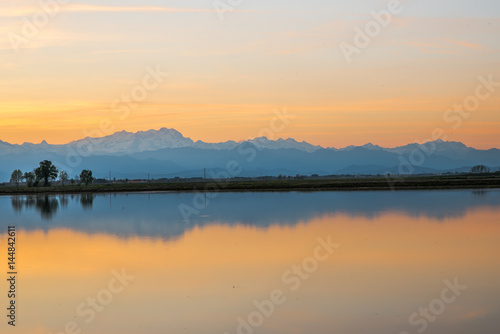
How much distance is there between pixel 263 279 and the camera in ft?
52.5

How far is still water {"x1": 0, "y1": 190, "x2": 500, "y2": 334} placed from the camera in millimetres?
12094

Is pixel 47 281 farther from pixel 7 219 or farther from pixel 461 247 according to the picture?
pixel 7 219

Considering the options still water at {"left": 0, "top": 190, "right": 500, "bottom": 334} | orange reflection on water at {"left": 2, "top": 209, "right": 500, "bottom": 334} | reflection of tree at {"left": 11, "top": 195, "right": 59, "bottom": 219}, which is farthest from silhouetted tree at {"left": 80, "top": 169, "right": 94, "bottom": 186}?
orange reflection on water at {"left": 2, "top": 209, "right": 500, "bottom": 334}

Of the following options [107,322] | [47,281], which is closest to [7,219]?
[47,281]

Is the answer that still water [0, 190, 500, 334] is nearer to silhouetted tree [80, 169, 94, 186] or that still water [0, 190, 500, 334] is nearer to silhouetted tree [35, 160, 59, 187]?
silhouetted tree [35, 160, 59, 187]

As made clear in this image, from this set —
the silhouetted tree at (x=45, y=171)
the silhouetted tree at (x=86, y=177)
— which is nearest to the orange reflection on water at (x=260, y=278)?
the silhouetted tree at (x=45, y=171)

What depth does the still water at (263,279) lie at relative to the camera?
39.7ft

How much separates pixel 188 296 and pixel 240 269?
11.1ft

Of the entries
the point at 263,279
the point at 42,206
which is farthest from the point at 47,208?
the point at 263,279

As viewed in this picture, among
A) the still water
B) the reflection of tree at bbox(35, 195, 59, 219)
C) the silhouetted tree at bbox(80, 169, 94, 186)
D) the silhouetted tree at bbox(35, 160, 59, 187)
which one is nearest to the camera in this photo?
the still water

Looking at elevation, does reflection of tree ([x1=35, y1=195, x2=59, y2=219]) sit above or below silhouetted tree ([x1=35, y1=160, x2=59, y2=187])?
below

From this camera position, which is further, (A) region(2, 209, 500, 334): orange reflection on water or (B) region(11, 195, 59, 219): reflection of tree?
(B) region(11, 195, 59, 219): reflection of tree

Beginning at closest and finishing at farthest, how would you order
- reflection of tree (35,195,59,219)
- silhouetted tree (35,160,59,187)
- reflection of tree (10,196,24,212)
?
reflection of tree (35,195,59,219) < reflection of tree (10,196,24,212) < silhouetted tree (35,160,59,187)

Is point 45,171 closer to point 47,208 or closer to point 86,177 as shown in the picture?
point 86,177
